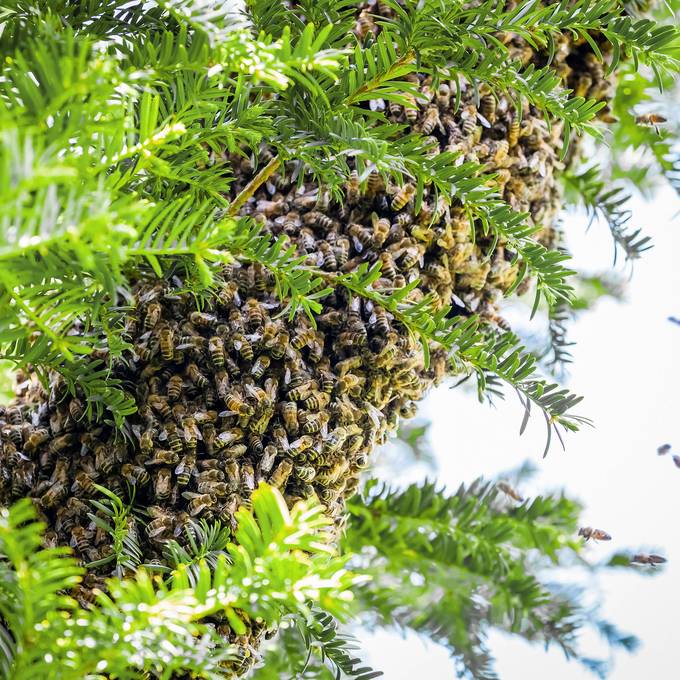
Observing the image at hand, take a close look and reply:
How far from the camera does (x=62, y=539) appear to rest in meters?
0.58

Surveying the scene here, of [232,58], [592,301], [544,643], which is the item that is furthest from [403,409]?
[592,301]

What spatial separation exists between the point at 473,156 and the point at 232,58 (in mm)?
358

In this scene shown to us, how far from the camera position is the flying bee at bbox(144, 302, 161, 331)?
2.06 ft

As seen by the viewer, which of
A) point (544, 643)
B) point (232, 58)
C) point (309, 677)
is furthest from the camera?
point (544, 643)

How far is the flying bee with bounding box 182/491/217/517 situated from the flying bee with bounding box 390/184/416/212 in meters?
0.31

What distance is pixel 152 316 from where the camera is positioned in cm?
63

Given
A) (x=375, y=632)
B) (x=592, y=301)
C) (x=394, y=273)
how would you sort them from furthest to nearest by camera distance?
(x=592, y=301), (x=375, y=632), (x=394, y=273)

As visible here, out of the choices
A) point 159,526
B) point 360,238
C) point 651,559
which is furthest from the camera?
point 651,559

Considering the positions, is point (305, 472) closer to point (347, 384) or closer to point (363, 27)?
point (347, 384)

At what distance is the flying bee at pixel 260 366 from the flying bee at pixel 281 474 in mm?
75

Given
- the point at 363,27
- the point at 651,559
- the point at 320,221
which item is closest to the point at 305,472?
the point at 320,221

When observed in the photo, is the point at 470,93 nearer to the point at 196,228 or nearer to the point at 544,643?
the point at 196,228

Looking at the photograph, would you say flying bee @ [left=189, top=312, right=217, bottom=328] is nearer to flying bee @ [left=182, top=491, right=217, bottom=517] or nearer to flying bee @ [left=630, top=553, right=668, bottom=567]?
flying bee @ [left=182, top=491, right=217, bottom=517]

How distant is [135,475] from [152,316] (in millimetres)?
134
